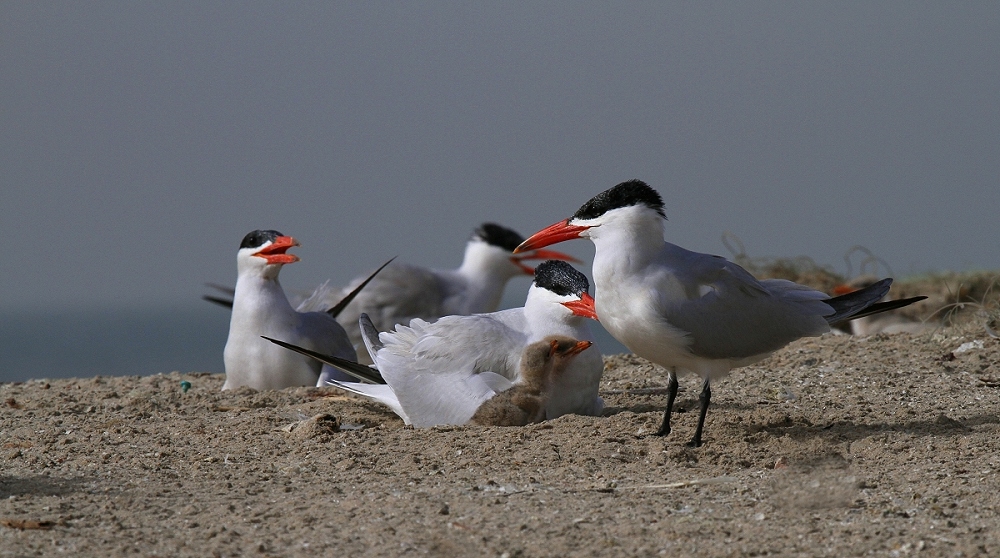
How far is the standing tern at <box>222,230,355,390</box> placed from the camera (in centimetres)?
604

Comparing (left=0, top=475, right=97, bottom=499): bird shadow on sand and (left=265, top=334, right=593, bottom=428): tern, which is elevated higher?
(left=265, top=334, right=593, bottom=428): tern

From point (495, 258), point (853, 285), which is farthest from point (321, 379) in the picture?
point (853, 285)

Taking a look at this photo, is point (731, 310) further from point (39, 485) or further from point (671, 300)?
point (39, 485)

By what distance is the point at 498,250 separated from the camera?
33.7 feet

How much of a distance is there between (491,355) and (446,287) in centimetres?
506

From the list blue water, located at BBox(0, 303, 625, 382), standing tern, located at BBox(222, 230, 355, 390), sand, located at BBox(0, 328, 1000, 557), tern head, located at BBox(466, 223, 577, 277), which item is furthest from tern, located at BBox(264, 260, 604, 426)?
blue water, located at BBox(0, 303, 625, 382)

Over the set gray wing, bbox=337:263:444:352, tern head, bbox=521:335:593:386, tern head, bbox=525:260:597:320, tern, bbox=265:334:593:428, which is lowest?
gray wing, bbox=337:263:444:352

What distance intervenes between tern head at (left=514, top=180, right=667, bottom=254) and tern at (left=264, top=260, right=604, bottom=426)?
0.49m

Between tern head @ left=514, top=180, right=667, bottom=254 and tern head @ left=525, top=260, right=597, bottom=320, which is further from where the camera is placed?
tern head @ left=525, top=260, right=597, bottom=320

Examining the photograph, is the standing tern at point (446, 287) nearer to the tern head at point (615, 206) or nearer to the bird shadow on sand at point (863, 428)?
the tern head at point (615, 206)

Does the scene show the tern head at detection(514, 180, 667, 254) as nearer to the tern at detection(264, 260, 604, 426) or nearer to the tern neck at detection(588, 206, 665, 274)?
the tern neck at detection(588, 206, 665, 274)

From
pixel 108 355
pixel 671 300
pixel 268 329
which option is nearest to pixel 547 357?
pixel 671 300

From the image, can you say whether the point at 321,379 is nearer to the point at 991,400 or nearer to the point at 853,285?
the point at 991,400

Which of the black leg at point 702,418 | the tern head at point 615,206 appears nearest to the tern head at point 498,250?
the tern head at point 615,206
